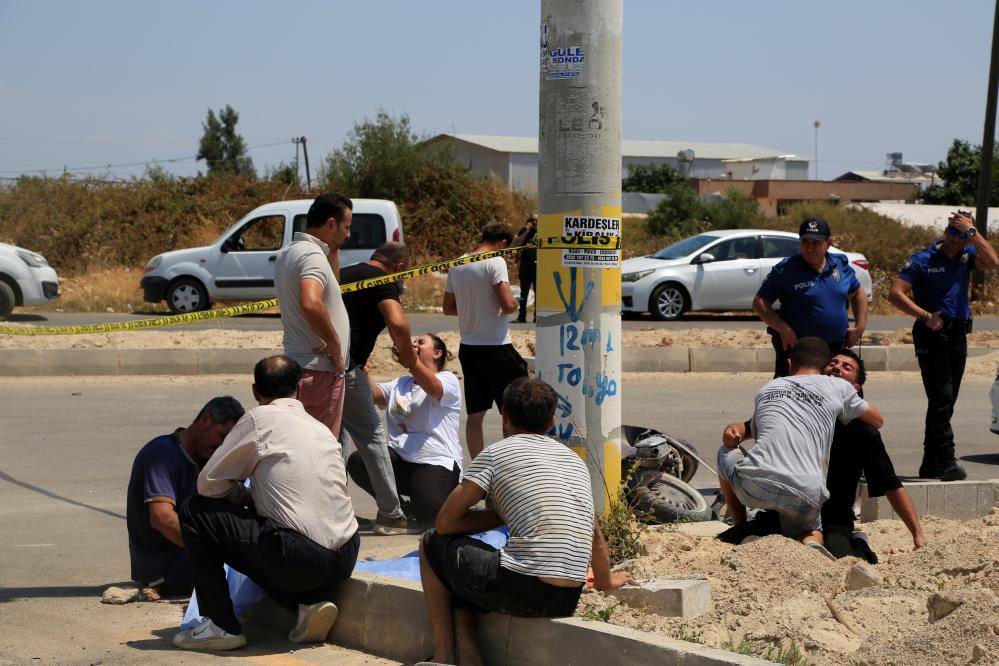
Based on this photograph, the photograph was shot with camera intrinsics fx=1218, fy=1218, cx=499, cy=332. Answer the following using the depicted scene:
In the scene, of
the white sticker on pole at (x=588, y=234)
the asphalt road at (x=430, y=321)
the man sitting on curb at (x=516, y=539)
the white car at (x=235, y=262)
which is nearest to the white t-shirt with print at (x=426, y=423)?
the white sticker on pole at (x=588, y=234)

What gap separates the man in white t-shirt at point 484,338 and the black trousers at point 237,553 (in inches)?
120

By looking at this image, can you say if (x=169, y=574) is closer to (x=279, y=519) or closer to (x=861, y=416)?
(x=279, y=519)

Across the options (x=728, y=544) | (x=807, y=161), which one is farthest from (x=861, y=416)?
(x=807, y=161)

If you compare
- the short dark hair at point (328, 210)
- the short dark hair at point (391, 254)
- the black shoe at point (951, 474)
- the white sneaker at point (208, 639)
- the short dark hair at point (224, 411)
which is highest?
the short dark hair at point (328, 210)

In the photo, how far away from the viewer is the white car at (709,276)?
21.7 metres

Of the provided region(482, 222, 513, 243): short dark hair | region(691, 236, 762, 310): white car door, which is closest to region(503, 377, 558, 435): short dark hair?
region(482, 222, 513, 243): short dark hair

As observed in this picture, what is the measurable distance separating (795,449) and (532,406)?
66.0 inches

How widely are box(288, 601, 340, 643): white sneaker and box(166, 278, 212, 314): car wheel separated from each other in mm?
17030

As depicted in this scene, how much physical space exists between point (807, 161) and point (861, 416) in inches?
3315

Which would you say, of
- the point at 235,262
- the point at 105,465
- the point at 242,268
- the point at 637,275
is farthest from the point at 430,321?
the point at 105,465

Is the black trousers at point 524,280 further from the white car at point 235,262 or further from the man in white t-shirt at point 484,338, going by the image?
the man in white t-shirt at point 484,338

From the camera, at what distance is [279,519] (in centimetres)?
510

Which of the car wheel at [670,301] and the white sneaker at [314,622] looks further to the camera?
the car wheel at [670,301]

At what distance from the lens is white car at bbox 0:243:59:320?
1922cm
